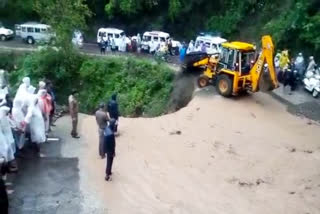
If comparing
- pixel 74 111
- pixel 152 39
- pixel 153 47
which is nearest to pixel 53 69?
pixel 153 47

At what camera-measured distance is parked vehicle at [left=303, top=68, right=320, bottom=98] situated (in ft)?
70.6

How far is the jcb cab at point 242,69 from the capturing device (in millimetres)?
19859

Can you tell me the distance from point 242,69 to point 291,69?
110 inches

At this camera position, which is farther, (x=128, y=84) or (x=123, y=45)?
(x=123, y=45)

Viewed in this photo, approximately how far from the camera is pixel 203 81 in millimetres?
21859

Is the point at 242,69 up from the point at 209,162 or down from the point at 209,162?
up

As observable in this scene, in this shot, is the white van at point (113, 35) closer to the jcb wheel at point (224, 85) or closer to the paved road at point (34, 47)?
the paved road at point (34, 47)

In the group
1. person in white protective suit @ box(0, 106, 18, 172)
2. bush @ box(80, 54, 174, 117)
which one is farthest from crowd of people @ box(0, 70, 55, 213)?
bush @ box(80, 54, 174, 117)

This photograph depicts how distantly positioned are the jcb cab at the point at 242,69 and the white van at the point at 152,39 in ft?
28.8

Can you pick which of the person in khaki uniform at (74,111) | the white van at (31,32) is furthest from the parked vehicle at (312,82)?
the white van at (31,32)

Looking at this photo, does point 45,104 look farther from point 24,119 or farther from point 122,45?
point 122,45

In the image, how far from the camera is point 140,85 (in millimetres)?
24594

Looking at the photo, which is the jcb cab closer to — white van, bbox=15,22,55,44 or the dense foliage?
the dense foliage

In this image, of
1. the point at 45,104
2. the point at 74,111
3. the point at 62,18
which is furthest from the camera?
the point at 62,18
